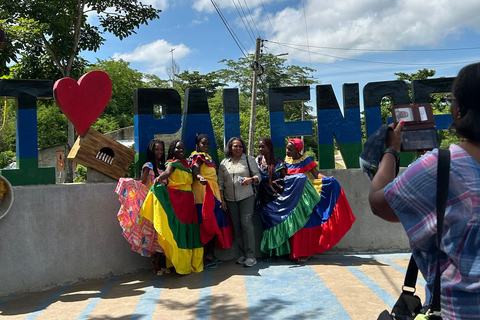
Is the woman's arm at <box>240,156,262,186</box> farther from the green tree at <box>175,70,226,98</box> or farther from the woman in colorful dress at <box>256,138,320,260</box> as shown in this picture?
the green tree at <box>175,70,226,98</box>

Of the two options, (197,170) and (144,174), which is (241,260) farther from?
(144,174)

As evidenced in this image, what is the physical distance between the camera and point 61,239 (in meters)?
5.55

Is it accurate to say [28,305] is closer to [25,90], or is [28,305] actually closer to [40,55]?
[25,90]

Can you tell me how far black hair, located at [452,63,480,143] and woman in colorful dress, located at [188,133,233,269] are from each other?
4.36 m

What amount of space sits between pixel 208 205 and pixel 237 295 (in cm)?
144

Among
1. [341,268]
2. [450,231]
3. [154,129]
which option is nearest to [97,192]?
[154,129]

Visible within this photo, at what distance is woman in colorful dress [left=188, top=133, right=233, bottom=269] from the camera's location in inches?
230

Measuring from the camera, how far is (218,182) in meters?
Result: 6.25

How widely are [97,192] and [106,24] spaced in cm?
838

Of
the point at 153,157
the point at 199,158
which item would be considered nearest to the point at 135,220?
the point at 153,157

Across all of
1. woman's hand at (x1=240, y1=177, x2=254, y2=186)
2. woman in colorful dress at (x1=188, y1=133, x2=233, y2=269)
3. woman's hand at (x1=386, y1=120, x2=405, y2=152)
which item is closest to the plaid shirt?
woman's hand at (x1=386, y1=120, x2=405, y2=152)

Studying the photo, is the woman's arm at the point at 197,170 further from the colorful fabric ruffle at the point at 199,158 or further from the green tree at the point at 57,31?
the green tree at the point at 57,31

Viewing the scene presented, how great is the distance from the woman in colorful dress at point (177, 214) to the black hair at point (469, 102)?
448 centimetres

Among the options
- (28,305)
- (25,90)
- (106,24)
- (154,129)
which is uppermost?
(106,24)
